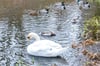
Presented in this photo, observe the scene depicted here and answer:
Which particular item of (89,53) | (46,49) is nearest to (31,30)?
(46,49)

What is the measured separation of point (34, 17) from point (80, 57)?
10.2 m

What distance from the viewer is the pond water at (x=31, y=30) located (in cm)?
1246

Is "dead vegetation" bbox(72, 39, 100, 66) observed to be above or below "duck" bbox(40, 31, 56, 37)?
below

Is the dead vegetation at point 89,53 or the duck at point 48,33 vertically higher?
the duck at point 48,33

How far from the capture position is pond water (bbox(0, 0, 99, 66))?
40.9 feet

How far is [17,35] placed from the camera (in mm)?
16438

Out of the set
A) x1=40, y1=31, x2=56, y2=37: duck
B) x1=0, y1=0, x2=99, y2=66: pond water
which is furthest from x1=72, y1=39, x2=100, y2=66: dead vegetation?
x1=40, y1=31, x2=56, y2=37: duck

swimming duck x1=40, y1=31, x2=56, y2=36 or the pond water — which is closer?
the pond water

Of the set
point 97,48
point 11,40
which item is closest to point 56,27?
point 11,40

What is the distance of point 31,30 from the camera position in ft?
57.9

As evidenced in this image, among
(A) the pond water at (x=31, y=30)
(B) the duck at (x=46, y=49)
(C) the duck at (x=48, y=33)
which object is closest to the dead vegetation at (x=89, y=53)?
(A) the pond water at (x=31, y=30)

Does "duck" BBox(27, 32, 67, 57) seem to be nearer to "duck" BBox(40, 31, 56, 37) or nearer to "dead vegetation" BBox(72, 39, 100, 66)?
"dead vegetation" BBox(72, 39, 100, 66)

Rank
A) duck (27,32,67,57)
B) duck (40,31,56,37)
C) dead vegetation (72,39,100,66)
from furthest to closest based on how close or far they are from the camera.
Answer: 1. duck (40,31,56,37)
2. duck (27,32,67,57)
3. dead vegetation (72,39,100,66)

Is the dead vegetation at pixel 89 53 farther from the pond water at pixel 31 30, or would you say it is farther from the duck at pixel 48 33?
the duck at pixel 48 33
